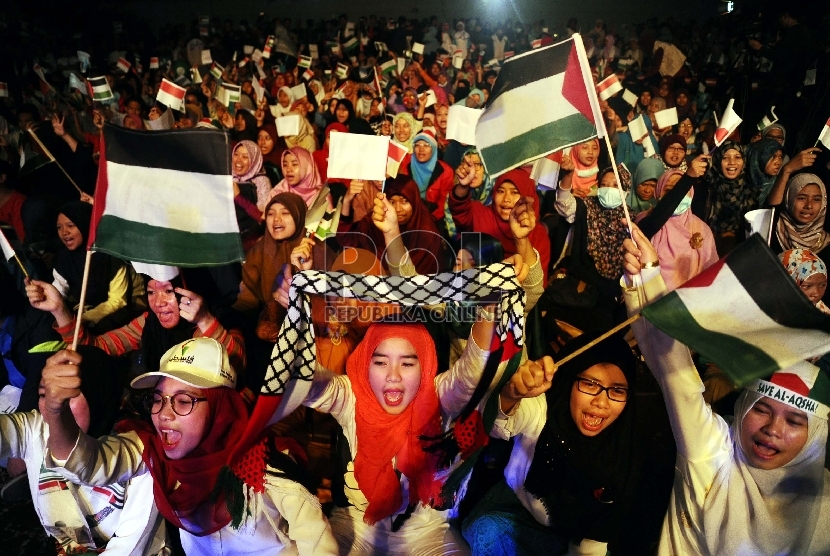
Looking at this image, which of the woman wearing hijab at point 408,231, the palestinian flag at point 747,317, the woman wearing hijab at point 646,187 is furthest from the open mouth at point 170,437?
the woman wearing hijab at point 646,187

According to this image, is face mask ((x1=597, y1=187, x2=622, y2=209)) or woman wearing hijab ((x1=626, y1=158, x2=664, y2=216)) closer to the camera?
face mask ((x1=597, y1=187, x2=622, y2=209))

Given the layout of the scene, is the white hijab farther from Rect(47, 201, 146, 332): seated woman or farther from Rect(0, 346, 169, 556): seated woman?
Rect(47, 201, 146, 332): seated woman

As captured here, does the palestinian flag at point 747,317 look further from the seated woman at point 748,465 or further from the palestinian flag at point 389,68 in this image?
the palestinian flag at point 389,68

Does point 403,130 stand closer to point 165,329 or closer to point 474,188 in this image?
point 474,188

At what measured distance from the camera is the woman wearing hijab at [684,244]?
436 centimetres

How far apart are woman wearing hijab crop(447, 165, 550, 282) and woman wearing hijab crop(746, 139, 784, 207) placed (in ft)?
6.93

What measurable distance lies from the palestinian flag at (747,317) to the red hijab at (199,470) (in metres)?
1.56

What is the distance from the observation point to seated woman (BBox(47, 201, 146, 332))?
12.0 feet

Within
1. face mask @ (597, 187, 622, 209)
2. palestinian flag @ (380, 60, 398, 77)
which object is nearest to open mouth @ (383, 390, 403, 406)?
face mask @ (597, 187, 622, 209)

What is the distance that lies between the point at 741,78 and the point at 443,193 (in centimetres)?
468

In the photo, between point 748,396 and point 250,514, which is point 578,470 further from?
point 250,514

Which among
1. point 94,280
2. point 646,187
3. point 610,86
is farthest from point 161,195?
point 646,187

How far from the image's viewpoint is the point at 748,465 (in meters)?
1.97

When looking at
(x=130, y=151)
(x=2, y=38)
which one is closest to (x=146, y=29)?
(x=2, y=38)
